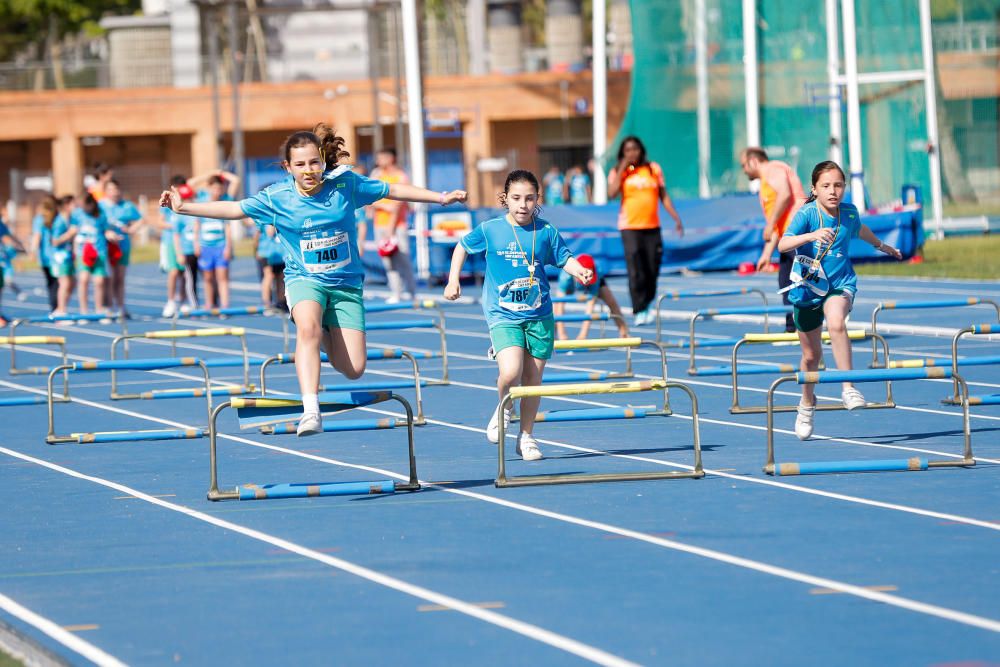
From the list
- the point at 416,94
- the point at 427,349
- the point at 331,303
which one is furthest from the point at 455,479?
the point at 416,94

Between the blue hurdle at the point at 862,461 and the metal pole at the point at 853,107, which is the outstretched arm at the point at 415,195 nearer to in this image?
the blue hurdle at the point at 862,461

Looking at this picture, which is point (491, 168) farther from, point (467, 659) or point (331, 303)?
point (467, 659)

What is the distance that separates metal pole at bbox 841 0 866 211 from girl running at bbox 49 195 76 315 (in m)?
12.0

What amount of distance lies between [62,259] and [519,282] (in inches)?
614

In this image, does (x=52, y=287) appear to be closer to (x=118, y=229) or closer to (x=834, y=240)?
(x=118, y=229)

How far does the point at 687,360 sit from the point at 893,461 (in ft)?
23.0

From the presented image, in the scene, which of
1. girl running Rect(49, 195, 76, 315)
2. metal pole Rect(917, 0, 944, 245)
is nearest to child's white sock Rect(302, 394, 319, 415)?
girl running Rect(49, 195, 76, 315)

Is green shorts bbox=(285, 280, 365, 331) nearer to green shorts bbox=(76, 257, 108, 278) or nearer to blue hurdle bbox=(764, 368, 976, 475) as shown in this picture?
blue hurdle bbox=(764, 368, 976, 475)

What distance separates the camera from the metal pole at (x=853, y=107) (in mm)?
28812

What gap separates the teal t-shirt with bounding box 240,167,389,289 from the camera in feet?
31.4

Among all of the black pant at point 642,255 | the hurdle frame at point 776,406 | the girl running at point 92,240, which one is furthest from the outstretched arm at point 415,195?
the girl running at point 92,240

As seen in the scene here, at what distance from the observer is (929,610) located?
20.9 ft

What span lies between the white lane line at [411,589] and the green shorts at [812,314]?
413cm

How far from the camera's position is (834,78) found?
101 ft
